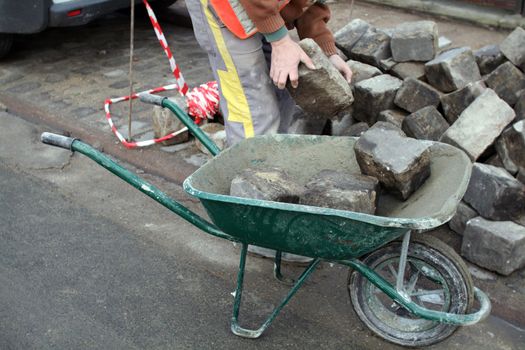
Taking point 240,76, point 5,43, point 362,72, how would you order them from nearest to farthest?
1. point 240,76
2. point 362,72
3. point 5,43

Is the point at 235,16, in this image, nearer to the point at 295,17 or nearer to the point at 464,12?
the point at 295,17

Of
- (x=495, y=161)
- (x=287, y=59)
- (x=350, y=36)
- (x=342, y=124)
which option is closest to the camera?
(x=287, y=59)

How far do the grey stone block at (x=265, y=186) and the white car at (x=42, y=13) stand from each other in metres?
3.52

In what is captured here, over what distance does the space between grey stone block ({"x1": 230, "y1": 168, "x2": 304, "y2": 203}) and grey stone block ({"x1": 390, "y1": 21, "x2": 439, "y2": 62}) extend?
2.08 meters

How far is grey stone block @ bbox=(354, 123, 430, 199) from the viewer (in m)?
2.80

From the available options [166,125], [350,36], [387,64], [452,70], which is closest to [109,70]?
[166,125]

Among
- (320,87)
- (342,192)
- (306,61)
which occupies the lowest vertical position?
(342,192)

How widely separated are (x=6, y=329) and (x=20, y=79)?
11.1 feet

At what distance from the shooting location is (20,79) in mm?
6035

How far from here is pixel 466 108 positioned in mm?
4012

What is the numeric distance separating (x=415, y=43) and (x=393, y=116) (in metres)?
0.65

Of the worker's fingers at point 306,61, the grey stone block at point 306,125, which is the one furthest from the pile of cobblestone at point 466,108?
the worker's fingers at point 306,61

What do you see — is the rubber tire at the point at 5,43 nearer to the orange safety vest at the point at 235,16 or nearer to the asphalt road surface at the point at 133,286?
the asphalt road surface at the point at 133,286

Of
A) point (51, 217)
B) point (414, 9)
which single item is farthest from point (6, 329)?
point (414, 9)
